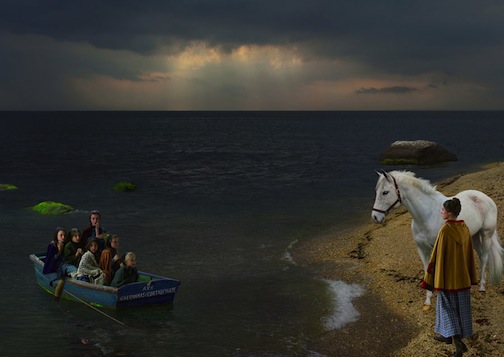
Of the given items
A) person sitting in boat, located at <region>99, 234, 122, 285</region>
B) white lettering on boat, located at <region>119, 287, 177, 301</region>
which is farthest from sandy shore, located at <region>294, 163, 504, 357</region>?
person sitting in boat, located at <region>99, 234, 122, 285</region>

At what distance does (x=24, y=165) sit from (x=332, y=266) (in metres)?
58.3

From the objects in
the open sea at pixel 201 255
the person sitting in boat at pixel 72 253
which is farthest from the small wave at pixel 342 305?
the person sitting in boat at pixel 72 253

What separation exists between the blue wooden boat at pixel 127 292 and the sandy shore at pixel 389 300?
5.21m

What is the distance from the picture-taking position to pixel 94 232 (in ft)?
58.6

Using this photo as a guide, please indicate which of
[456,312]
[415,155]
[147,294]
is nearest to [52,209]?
[147,294]

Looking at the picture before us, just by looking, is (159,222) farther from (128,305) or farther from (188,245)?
(128,305)

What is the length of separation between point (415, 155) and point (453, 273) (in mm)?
55046

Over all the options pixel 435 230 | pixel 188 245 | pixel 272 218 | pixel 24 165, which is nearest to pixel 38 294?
pixel 188 245

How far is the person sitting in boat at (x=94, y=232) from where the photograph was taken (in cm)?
1698

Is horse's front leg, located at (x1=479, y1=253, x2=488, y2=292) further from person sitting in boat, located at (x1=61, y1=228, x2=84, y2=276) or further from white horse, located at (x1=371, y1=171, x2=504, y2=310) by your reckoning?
person sitting in boat, located at (x1=61, y1=228, x2=84, y2=276)

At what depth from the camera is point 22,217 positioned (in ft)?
106

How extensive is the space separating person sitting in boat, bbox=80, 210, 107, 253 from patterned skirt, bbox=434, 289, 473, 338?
36.0 ft

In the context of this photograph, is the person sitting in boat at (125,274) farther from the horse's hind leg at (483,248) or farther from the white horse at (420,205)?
the horse's hind leg at (483,248)

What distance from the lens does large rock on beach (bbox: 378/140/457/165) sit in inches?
2440
